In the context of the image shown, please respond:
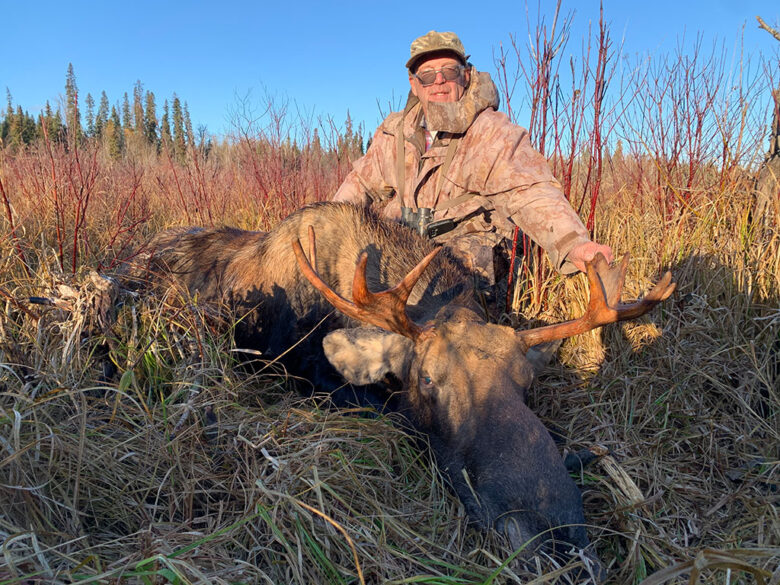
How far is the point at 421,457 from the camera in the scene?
2.57 meters

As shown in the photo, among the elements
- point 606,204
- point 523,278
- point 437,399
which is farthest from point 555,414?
point 606,204

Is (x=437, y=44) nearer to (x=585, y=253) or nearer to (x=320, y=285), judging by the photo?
(x=585, y=253)

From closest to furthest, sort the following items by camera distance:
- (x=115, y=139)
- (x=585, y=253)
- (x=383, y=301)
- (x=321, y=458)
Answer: (x=321, y=458) → (x=383, y=301) → (x=585, y=253) → (x=115, y=139)

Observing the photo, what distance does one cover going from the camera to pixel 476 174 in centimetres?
438

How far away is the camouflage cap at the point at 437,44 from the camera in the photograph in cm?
453

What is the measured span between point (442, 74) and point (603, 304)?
8.87 feet

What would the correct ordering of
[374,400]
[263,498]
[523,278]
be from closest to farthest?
[263,498] → [374,400] → [523,278]

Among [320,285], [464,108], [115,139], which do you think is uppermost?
[115,139]

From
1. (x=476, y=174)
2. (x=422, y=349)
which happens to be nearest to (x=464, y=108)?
(x=476, y=174)

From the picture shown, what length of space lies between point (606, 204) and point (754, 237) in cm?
161

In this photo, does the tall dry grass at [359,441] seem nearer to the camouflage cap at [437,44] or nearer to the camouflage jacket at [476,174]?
the camouflage jacket at [476,174]

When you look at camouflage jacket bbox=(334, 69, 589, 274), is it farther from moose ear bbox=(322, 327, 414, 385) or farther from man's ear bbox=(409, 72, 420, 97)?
moose ear bbox=(322, 327, 414, 385)

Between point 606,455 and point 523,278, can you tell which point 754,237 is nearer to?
point 523,278

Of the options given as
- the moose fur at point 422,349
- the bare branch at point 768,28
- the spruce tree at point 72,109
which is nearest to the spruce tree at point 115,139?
the spruce tree at point 72,109
